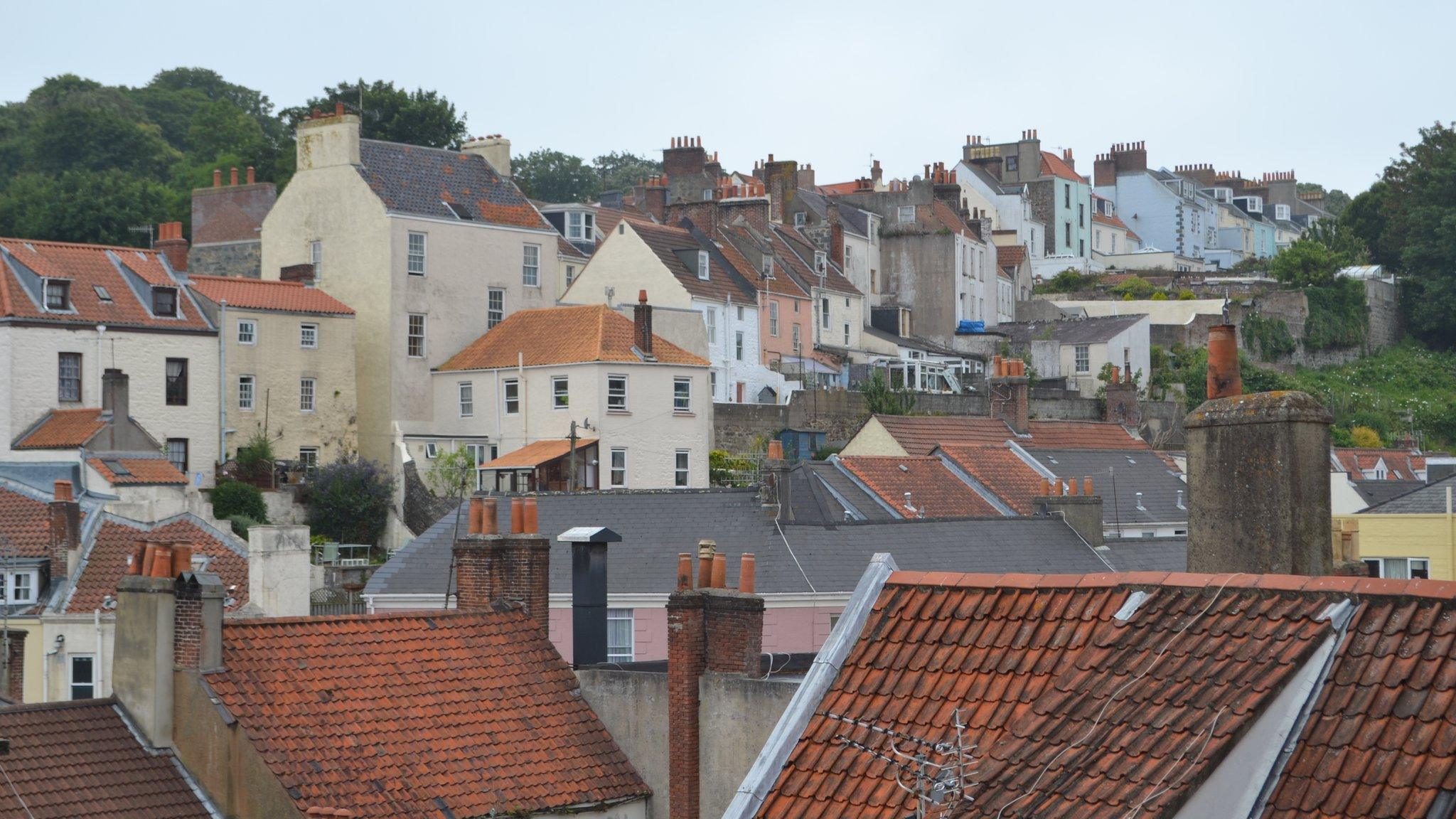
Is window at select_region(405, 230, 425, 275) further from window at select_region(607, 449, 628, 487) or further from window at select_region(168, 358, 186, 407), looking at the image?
window at select_region(607, 449, 628, 487)

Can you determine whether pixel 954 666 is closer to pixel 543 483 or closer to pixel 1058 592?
pixel 1058 592

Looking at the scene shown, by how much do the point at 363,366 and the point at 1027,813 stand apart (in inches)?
2127

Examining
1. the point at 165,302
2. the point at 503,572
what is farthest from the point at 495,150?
the point at 503,572

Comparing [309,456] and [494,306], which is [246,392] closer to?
[309,456]

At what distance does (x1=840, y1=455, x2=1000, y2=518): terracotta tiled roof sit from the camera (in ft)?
143

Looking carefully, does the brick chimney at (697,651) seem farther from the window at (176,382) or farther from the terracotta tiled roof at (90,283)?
the window at (176,382)

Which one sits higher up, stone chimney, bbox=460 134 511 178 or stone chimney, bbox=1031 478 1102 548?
stone chimney, bbox=460 134 511 178

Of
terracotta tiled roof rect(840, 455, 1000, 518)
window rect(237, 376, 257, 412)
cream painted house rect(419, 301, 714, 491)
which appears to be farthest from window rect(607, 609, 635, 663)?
window rect(237, 376, 257, 412)

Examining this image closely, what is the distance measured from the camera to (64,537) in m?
38.1

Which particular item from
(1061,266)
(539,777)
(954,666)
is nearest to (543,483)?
(539,777)

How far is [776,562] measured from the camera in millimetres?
35469

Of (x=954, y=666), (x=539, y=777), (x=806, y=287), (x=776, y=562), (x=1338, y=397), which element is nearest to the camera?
(x=954, y=666)

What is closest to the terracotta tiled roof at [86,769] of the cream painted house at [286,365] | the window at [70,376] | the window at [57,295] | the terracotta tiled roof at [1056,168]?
the window at [70,376]

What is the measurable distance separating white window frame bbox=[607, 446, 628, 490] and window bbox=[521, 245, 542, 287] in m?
9.50
